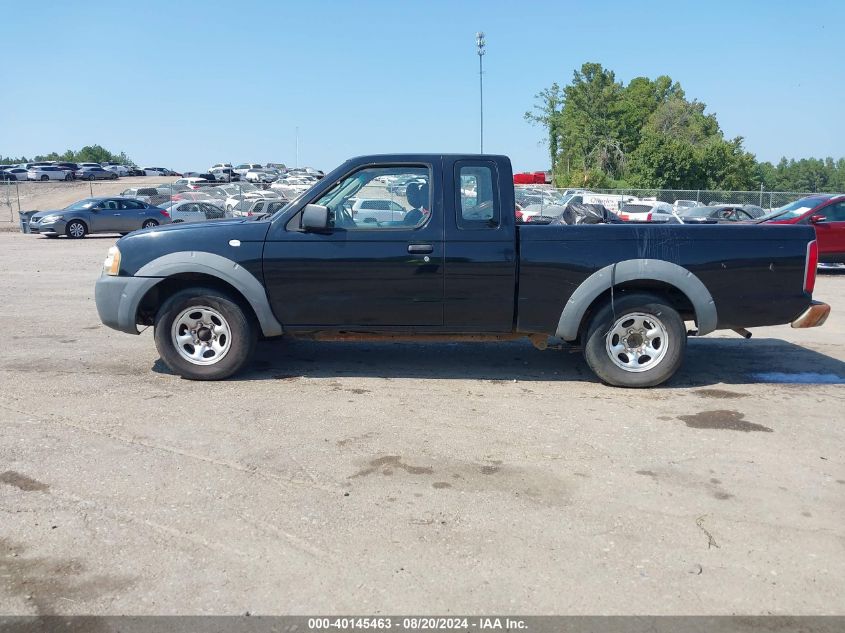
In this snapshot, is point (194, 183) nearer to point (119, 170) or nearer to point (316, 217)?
point (119, 170)

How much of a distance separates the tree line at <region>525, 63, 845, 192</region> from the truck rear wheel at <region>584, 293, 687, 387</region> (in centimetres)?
5476

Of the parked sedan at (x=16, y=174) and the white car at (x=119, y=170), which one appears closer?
the parked sedan at (x=16, y=174)

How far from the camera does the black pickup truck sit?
657 centimetres

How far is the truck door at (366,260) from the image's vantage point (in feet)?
21.6

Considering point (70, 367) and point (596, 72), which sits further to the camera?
point (596, 72)

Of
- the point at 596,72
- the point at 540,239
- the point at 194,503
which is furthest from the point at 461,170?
the point at 596,72

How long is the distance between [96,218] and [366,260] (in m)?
24.4

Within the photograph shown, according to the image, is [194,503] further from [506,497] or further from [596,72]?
[596,72]

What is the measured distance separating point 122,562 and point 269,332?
320 cm

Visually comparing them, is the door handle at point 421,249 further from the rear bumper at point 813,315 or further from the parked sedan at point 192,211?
the parked sedan at point 192,211

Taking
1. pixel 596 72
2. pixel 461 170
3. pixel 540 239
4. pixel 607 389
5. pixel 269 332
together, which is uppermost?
pixel 596 72

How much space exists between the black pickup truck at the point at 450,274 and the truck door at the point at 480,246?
0.01 metres

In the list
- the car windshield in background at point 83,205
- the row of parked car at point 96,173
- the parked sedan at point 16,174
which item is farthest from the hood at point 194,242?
the parked sedan at point 16,174

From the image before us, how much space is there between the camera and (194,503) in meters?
4.34
